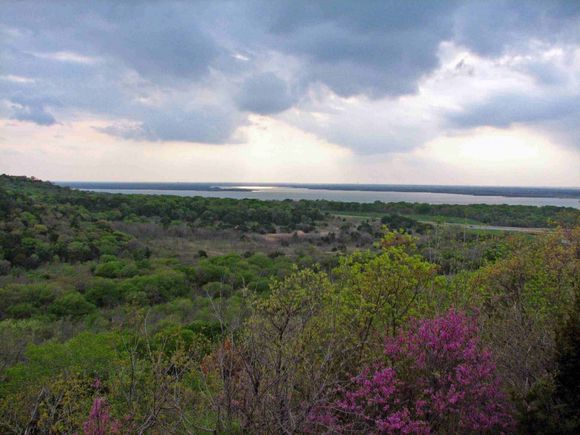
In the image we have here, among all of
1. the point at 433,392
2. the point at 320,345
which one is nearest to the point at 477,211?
the point at 320,345

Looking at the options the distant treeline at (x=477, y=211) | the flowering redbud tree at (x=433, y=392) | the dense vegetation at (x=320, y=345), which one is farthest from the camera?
the distant treeline at (x=477, y=211)

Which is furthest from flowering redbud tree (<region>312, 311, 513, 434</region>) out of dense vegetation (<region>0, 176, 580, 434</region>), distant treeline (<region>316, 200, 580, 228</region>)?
distant treeline (<region>316, 200, 580, 228</region>)

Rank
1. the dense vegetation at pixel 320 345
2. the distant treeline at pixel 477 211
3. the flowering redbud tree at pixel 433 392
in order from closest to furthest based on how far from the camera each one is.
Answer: the dense vegetation at pixel 320 345
the flowering redbud tree at pixel 433 392
the distant treeline at pixel 477 211

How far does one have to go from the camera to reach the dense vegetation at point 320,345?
6473 millimetres

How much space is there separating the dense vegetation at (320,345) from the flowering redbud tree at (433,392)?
31mm

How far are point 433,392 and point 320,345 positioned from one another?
7.24 ft

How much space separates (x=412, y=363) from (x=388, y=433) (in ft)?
4.14

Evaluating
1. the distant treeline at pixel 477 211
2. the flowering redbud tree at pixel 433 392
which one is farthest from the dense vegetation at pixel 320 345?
the distant treeline at pixel 477 211

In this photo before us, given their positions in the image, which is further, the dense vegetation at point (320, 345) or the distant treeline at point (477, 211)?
the distant treeline at point (477, 211)

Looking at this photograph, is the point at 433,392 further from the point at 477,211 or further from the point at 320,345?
the point at 477,211

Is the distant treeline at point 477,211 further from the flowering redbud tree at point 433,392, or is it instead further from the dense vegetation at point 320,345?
the flowering redbud tree at point 433,392

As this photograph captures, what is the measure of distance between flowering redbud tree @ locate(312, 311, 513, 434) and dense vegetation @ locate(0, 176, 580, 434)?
0.03 m

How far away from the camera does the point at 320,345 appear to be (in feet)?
27.7

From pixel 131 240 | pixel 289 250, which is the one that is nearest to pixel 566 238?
pixel 289 250
